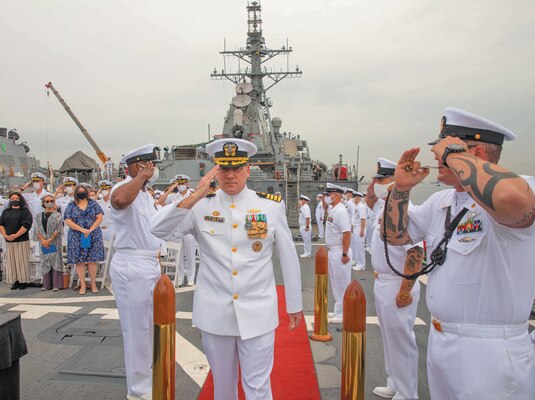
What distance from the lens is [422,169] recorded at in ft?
6.63

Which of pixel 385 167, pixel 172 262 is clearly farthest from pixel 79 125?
pixel 385 167

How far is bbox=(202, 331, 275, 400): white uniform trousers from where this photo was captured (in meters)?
2.42

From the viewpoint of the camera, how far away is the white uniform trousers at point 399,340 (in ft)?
10.8

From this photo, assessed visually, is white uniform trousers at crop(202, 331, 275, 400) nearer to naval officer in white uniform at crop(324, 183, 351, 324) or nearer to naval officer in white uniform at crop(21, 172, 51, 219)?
naval officer in white uniform at crop(324, 183, 351, 324)

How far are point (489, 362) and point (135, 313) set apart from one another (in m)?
2.66

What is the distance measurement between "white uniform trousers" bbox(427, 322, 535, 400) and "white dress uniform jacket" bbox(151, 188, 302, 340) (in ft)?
3.67

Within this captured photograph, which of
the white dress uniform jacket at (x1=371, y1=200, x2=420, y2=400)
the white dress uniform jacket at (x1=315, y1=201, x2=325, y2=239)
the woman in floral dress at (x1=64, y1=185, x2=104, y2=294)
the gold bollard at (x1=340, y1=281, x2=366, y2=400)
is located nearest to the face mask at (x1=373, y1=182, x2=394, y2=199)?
the white dress uniform jacket at (x1=371, y1=200, x2=420, y2=400)

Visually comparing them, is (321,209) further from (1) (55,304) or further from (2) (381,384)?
(2) (381,384)

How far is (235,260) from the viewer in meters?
2.52

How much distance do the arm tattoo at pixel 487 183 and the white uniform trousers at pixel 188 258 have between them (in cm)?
697

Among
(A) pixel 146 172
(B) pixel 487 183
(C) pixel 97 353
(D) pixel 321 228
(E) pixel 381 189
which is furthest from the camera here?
(D) pixel 321 228

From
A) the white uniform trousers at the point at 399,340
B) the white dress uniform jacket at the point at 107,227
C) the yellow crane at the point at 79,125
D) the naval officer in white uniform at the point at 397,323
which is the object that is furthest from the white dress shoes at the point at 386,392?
the yellow crane at the point at 79,125

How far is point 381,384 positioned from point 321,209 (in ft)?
39.5

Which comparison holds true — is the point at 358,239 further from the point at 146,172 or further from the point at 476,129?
the point at 476,129
